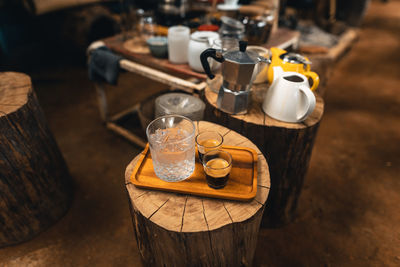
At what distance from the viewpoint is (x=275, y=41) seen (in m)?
2.36

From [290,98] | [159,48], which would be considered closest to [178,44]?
[159,48]

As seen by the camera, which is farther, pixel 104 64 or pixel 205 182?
pixel 104 64

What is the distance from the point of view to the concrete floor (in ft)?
5.43

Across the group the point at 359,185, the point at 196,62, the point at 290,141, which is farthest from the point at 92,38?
the point at 359,185

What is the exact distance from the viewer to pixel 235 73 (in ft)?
4.15

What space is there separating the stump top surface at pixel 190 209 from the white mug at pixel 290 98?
45 cm

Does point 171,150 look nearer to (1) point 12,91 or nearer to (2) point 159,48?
(1) point 12,91

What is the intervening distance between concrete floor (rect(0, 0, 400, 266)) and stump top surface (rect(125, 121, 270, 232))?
32.5 inches

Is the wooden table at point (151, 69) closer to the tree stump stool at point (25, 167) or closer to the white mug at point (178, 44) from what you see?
the white mug at point (178, 44)

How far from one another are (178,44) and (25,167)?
124 cm

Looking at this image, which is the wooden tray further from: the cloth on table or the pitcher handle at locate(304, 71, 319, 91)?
the cloth on table

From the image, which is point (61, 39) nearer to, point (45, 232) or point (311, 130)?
point (45, 232)

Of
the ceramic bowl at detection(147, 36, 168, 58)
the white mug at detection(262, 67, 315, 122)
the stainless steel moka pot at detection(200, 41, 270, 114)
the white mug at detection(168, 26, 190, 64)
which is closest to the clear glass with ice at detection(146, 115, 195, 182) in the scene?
the stainless steel moka pot at detection(200, 41, 270, 114)

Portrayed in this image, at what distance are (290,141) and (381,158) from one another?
1.58m
